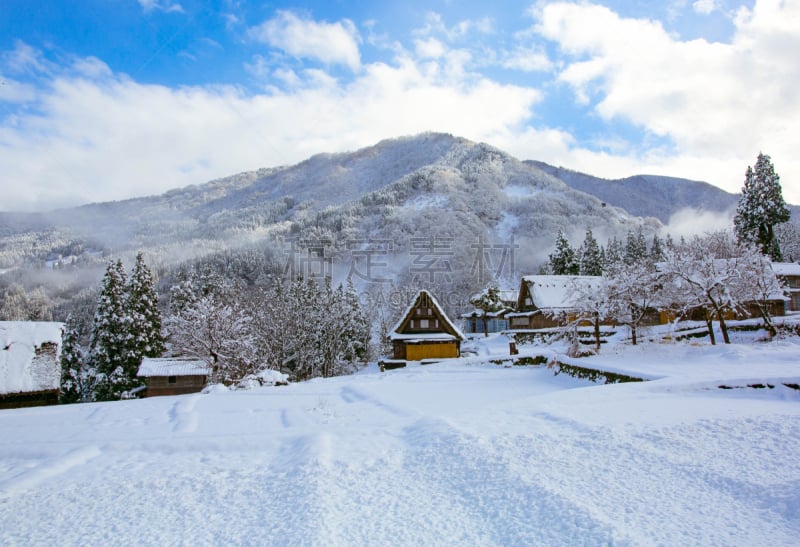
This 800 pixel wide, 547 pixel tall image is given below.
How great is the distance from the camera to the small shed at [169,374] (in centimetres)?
3622

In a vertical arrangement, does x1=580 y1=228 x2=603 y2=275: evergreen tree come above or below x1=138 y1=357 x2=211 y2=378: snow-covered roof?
above

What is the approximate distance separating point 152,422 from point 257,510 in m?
7.77

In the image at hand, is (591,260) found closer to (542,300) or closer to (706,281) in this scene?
(542,300)

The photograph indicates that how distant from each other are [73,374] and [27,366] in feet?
46.4

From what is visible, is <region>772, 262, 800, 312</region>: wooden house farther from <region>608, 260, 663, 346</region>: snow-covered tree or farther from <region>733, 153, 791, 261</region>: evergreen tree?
<region>608, 260, 663, 346</region>: snow-covered tree

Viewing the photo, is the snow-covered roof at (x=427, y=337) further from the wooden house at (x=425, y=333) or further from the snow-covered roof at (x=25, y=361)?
the snow-covered roof at (x=25, y=361)

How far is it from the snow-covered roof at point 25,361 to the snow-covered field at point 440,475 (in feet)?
56.1

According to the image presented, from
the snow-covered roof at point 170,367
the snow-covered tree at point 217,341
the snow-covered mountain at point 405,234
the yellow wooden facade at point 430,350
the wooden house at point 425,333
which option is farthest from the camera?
the snow-covered mountain at point 405,234

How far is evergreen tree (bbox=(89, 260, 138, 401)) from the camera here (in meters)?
36.7

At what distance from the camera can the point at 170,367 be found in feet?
120

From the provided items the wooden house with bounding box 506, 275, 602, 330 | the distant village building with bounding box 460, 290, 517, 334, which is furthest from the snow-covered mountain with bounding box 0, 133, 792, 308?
the wooden house with bounding box 506, 275, 602, 330

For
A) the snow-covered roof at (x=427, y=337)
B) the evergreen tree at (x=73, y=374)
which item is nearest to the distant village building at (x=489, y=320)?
the snow-covered roof at (x=427, y=337)

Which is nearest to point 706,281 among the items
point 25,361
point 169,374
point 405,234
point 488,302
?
point 169,374

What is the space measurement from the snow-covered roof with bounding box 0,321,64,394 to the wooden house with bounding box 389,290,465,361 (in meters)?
23.9
